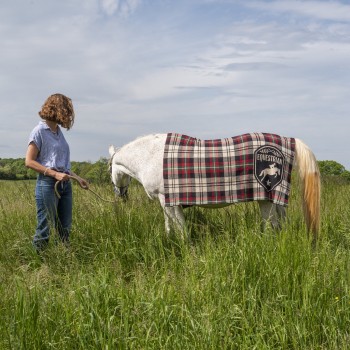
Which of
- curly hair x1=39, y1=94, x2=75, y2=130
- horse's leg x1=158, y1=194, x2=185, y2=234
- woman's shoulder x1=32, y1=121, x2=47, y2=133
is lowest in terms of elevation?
horse's leg x1=158, y1=194, x2=185, y2=234

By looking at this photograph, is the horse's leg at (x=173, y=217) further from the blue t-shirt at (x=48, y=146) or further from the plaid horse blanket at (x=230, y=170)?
the blue t-shirt at (x=48, y=146)

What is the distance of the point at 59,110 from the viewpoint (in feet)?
15.5

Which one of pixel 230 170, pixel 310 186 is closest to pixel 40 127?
pixel 230 170

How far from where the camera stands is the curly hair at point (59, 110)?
472 centimetres

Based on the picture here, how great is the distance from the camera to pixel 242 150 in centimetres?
504

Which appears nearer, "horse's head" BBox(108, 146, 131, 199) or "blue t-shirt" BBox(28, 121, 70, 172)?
"blue t-shirt" BBox(28, 121, 70, 172)

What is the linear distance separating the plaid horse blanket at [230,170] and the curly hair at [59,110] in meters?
1.13

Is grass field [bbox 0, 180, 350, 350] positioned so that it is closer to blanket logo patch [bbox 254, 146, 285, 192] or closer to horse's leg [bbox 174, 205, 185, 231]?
horse's leg [bbox 174, 205, 185, 231]

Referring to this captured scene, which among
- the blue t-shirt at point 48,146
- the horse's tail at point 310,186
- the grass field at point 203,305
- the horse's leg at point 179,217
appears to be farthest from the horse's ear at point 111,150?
the horse's tail at point 310,186

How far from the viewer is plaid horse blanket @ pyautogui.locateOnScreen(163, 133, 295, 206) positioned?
5.00m

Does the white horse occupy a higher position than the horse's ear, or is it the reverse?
the horse's ear

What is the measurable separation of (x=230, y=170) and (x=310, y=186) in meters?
0.89

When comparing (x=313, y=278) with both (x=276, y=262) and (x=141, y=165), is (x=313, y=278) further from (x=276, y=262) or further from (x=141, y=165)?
(x=141, y=165)

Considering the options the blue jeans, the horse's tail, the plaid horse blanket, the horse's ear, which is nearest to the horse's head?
the horse's ear
